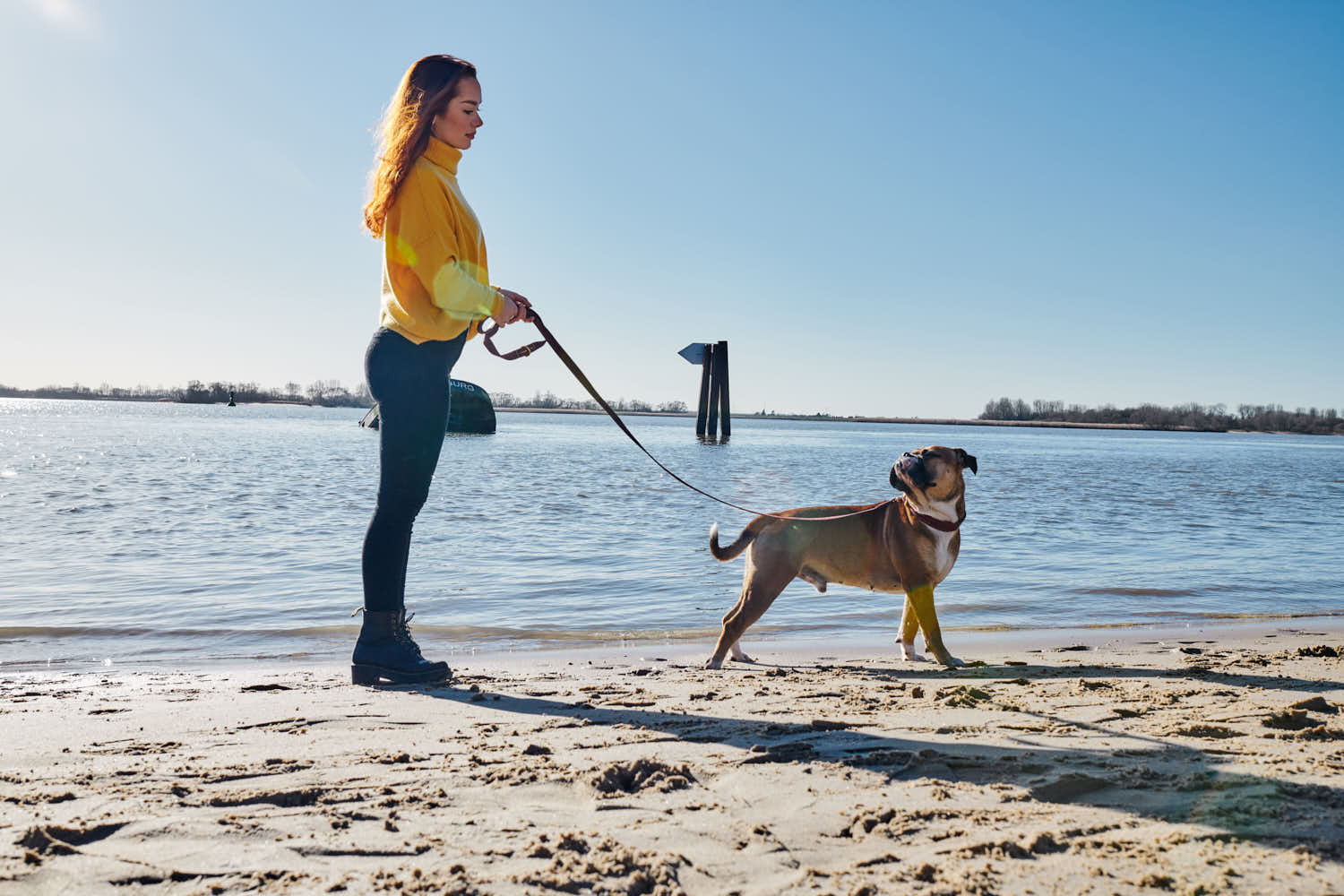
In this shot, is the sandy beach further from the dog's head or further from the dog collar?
the dog's head

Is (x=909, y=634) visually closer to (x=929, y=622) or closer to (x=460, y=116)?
Answer: (x=929, y=622)

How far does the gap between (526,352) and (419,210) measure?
769mm

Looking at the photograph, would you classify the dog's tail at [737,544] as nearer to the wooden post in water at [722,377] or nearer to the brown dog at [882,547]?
the brown dog at [882,547]

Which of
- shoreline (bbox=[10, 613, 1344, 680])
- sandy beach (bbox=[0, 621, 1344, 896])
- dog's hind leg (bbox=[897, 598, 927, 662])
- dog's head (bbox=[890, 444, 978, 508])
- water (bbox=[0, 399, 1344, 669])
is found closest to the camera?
sandy beach (bbox=[0, 621, 1344, 896])

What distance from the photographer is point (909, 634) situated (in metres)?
4.84

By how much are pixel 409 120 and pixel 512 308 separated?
3.00ft

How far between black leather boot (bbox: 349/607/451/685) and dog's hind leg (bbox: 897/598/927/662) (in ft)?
8.17

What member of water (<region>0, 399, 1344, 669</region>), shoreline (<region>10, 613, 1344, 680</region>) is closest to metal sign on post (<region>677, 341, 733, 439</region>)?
water (<region>0, 399, 1344, 669</region>)

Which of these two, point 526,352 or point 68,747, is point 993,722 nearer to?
point 526,352

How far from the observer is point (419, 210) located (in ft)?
11.6

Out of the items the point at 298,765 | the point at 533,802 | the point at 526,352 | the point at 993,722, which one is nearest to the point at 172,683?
the point at 298,765

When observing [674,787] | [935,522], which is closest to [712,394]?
[935,522]

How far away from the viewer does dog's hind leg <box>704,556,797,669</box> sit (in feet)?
14.8

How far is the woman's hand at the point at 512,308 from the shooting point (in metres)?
3.56
